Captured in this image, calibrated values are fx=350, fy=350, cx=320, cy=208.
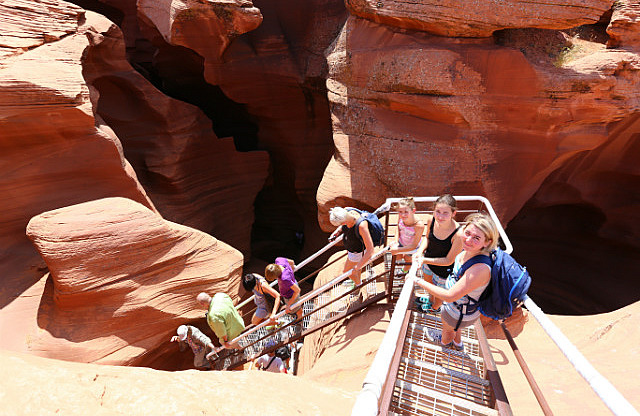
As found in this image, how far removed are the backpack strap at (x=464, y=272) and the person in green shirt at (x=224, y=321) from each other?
324 centimetres

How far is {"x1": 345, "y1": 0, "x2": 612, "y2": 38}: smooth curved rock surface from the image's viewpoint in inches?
198

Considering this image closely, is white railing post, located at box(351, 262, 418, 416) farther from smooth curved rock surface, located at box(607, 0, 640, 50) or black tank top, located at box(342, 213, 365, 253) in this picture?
smooth curved rock surface, located at box(607, 0, 640, 50)

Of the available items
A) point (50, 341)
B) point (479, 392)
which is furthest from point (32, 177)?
point (479, 392)

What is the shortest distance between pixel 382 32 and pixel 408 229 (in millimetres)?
4310

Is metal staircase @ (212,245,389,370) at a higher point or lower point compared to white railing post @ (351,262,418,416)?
lower

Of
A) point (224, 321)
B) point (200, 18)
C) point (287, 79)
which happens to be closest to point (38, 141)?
point (200, 18)

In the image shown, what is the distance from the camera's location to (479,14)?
5359mm

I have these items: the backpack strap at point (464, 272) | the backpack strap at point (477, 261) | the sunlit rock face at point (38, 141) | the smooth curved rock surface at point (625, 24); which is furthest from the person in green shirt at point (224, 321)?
the smooth curved rock surface at point (625, 24)

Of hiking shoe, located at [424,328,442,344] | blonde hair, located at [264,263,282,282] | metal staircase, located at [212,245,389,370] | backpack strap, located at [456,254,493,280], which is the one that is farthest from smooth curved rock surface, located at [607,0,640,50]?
blonde hair, located at [264,263,282,282]

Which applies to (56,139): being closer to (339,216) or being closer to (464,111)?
(339,216)

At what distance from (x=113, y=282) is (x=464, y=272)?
17.0 ft

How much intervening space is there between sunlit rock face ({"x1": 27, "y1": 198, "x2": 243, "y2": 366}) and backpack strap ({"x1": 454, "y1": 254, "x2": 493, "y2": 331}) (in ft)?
16.0

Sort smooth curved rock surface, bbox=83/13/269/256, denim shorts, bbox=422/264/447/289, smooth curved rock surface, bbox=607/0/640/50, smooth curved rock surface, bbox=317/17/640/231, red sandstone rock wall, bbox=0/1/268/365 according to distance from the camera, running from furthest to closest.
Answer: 1. smooth curved rock surface, bbox=83/13/269/256
2. smooth curved rock surface, bbox=317/17/640/231
3. smooth curved rock surface, bbox=607/0/640/50
4. red sandstone rock wall, bbox=0/1/268/365
5. denim shorts, bbox=422/264/447/289

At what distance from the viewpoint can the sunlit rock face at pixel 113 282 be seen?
16.5 ft
